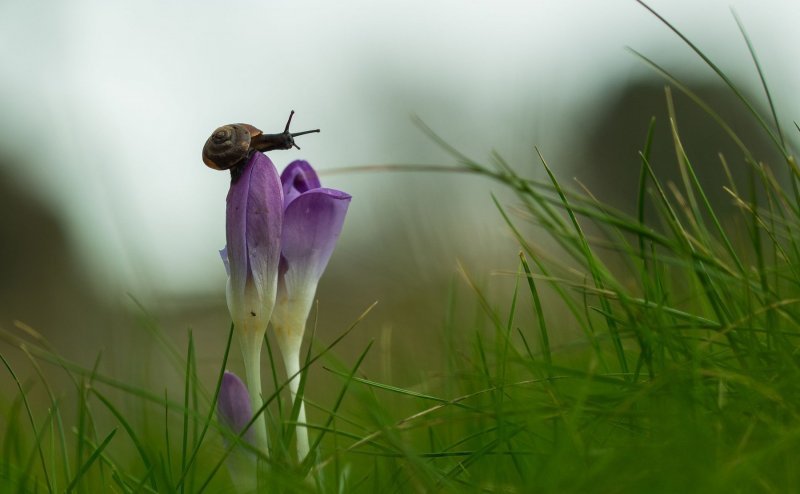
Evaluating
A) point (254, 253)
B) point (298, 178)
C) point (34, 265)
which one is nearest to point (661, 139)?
point (34, 265)

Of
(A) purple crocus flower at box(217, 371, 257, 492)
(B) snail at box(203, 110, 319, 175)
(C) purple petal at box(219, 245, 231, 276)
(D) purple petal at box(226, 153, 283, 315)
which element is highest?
(B) snail at box(203, 110, 319, 175)

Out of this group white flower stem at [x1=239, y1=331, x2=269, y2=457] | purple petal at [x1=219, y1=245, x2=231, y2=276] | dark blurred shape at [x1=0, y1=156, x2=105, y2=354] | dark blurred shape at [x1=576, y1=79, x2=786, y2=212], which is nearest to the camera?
white flower stem at [x1=239, y1=331, x2=269, y2=457]

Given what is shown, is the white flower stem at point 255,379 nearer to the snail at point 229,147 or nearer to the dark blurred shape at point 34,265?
the snail at point 229,147

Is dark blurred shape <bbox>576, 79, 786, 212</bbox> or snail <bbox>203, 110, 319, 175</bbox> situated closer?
snail <bbox>203, 110, 319, 175</bbox>

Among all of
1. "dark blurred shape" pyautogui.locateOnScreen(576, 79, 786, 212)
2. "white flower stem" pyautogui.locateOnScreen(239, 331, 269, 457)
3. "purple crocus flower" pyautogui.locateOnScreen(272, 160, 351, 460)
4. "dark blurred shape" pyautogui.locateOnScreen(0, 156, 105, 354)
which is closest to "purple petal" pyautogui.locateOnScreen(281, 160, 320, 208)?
"purple crocus flower" pyautogui.locateOnScreen(272, 160, 351, 460)

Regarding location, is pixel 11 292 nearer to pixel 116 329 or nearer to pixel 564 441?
pixel 116 329

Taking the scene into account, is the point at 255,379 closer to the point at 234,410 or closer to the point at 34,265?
the point at 234,410

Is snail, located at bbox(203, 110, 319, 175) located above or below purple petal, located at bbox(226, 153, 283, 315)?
above

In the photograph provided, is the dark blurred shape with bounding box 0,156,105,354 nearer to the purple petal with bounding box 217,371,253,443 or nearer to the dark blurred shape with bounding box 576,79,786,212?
the dark blurred shape with bounding box 576,79,786,212
